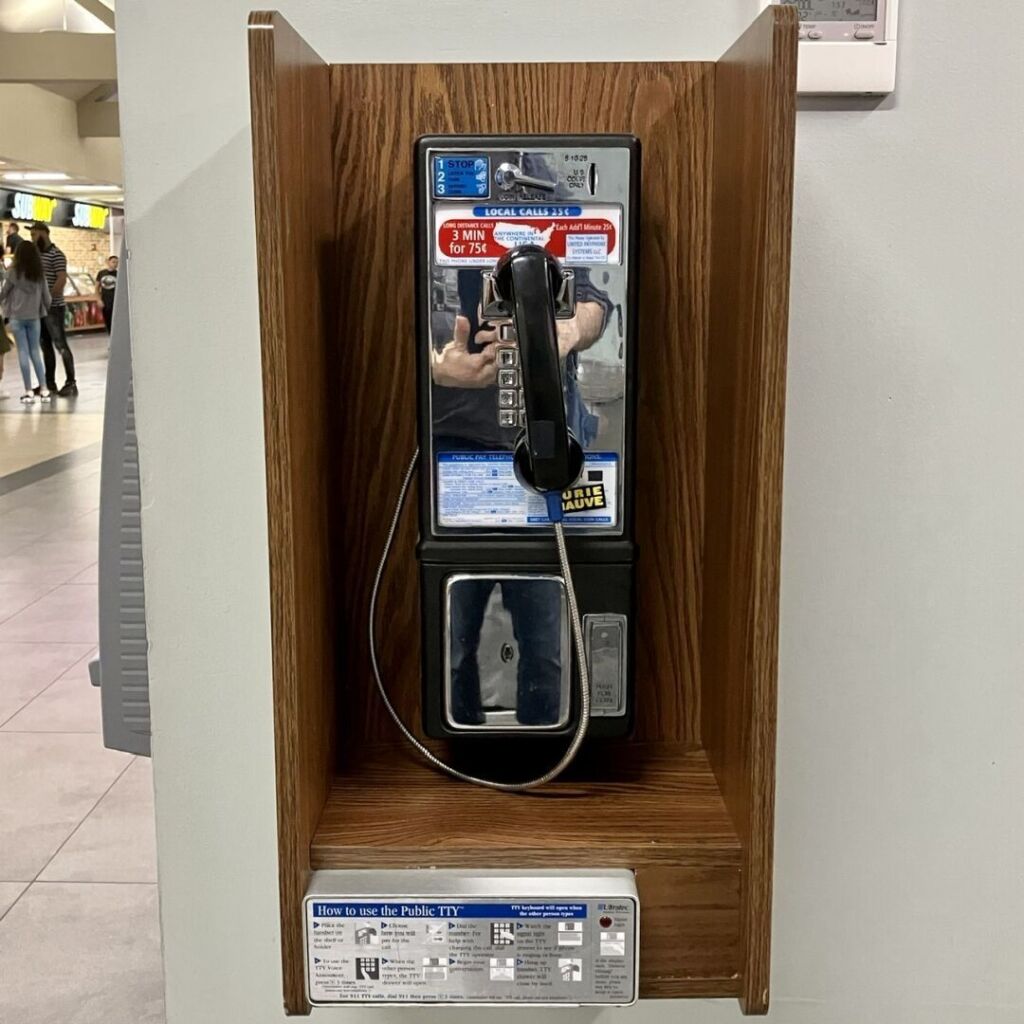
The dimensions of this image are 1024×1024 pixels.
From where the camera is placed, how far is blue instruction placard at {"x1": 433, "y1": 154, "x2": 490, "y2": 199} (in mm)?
957

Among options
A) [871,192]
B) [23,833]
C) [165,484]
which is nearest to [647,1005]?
[165,484]

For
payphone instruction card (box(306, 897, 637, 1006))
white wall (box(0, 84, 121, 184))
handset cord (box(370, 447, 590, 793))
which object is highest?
white wall (box(0, 84, 121, 184))

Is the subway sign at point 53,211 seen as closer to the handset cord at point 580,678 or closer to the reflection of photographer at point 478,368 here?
the handset cord at point 580,678

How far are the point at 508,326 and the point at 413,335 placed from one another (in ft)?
0.54

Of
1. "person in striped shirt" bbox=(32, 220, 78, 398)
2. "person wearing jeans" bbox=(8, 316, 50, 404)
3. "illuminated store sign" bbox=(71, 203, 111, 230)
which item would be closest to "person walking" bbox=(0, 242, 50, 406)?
"person wearing jeans" bbox=(8, 316, 50, 404)

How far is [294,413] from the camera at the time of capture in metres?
0.91

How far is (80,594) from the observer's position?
4.11 meters

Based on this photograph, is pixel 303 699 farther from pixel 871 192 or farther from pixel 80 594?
pixel 80 594

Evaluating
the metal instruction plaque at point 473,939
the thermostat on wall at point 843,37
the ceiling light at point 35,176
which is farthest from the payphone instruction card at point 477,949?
the ceiling light at point 35,176

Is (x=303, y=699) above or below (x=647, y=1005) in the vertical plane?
above

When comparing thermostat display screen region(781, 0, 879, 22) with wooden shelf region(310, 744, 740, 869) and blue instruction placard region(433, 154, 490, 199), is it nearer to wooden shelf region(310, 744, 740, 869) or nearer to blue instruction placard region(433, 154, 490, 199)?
blue instruction placard region(433, 154, 490, 199)

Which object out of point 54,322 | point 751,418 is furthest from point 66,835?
point 54,322

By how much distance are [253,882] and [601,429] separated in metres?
0.62

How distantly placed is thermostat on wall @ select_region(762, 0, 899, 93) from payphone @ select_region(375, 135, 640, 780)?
0.26 meters
